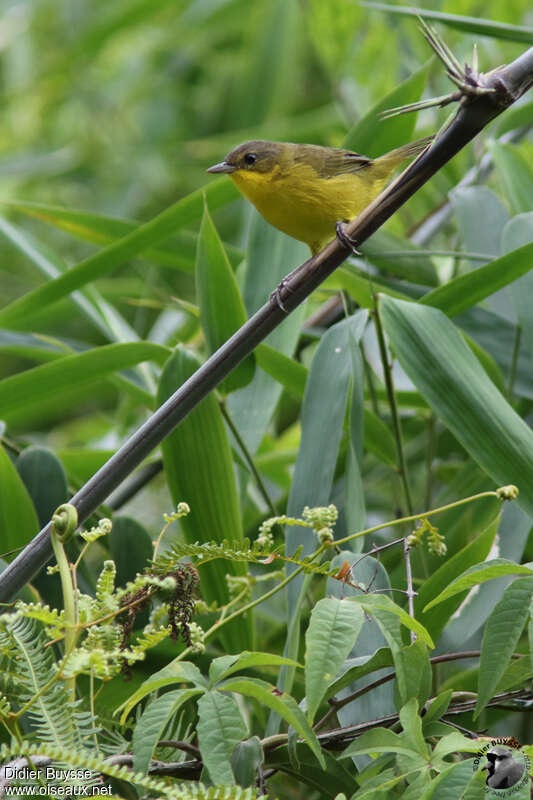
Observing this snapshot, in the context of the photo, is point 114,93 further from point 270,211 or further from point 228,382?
point 228,382

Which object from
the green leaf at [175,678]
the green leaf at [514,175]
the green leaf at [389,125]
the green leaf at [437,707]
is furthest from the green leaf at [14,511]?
the green leaf at [514,175]

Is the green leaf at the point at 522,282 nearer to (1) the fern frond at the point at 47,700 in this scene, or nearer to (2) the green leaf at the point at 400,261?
(2) the green leaf at the point at 400,261

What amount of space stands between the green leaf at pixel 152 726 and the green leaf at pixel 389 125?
2.50 feet

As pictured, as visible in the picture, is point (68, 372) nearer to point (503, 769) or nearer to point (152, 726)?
point (152, 726)

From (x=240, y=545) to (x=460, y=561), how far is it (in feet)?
0.87

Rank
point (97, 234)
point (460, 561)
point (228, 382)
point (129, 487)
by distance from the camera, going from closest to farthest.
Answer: point (460, 561)
point (228, 382)
point (129, 487)
point (97, 234)

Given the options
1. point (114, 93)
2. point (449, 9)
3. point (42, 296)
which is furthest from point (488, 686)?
point (114, 93)

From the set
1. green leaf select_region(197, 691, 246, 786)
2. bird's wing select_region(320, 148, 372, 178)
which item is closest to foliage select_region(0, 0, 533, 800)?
green leaf select_region(197, 691, 246, 786)

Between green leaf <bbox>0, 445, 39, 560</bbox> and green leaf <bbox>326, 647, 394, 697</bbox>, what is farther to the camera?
green leaf <bbox>0, 445, 39, 560</bbox>

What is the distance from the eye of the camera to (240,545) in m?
0.62

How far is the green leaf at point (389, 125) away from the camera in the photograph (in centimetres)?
108

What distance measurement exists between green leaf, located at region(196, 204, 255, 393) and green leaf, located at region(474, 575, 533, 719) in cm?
46

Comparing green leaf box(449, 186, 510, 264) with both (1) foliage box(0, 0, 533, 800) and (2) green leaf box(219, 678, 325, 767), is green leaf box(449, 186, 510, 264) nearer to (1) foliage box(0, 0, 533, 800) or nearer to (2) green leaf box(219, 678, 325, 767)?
(1) foliage box(0, 0, 533, 800)

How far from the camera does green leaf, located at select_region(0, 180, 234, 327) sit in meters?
1.11
